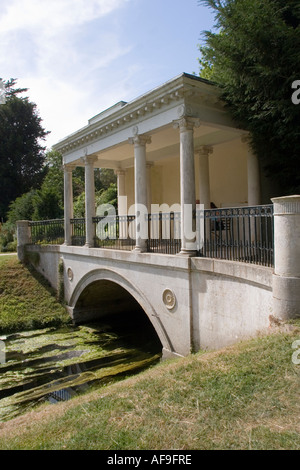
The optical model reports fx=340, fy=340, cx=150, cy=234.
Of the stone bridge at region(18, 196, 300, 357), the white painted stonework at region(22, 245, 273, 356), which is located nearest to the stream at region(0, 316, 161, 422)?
the stone bridge at region(18, 196, 300, 357)

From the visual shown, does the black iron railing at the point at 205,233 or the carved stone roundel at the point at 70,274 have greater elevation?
the black iron railing at the point at 205,233

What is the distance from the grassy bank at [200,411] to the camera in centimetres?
308

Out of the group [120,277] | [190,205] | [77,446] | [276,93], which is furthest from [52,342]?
[276,93]

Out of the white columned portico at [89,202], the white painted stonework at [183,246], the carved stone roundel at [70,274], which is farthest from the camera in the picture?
the carved stone roundel at [70,274]

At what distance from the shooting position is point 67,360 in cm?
977

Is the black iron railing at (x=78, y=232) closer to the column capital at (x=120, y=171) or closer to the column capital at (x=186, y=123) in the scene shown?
the column capital at (x=120, y=171)

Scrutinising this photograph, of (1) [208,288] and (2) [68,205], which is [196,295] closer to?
(1) [208,288]

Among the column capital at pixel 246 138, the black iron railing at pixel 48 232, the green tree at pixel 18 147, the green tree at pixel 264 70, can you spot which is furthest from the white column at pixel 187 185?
the green tree at pixel 18 147

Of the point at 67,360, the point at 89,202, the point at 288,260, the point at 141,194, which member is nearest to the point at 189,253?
the point at 141,194

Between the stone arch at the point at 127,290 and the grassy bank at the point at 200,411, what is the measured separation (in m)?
3.30

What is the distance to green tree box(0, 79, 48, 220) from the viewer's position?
3325cm

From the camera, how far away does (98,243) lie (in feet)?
39.4

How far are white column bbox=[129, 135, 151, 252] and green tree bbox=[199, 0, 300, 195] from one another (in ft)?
8.04

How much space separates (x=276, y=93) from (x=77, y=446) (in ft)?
22.9
